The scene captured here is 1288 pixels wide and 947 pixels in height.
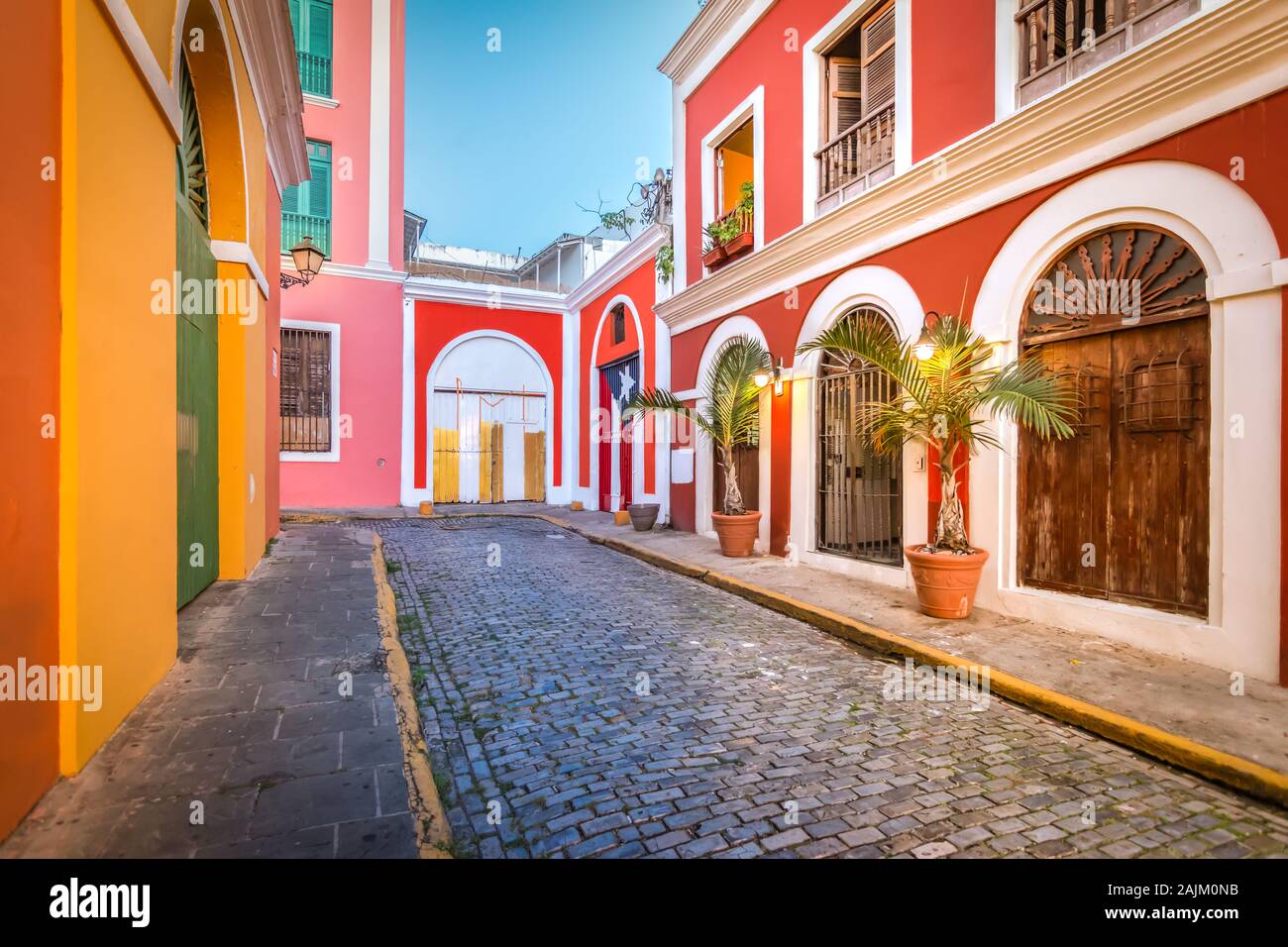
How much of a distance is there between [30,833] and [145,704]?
1223 millimetres

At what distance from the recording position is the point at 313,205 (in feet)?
48.5

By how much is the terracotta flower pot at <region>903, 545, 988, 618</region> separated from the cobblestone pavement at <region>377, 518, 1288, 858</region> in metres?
0.92

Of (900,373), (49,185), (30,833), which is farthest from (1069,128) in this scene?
(30,833)

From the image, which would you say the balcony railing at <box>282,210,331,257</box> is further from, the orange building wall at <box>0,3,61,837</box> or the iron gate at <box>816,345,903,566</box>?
the orange building wall at <box>0,3,61,837</box>

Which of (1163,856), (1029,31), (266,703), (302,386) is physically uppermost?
(1029,31)

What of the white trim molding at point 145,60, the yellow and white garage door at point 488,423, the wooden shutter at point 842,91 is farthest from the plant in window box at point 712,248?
the yellow and white garage door at point 488,423

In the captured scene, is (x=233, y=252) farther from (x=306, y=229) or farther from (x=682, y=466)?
(x=306, y=229)

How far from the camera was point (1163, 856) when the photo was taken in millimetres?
2377

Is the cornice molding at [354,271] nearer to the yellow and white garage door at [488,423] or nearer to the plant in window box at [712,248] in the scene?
the yellow and white garage door at [488,423]

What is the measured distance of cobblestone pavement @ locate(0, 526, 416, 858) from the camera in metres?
2.15

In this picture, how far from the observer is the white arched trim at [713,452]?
29.3 ft

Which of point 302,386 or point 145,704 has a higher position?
point 302,386

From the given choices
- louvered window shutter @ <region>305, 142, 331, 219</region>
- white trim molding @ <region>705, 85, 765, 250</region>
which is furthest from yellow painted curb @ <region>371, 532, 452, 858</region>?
louvered window shutter @ <region>305, 142, 331, 219</region>

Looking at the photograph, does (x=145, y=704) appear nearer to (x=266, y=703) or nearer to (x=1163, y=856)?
(x=266, y=703)
